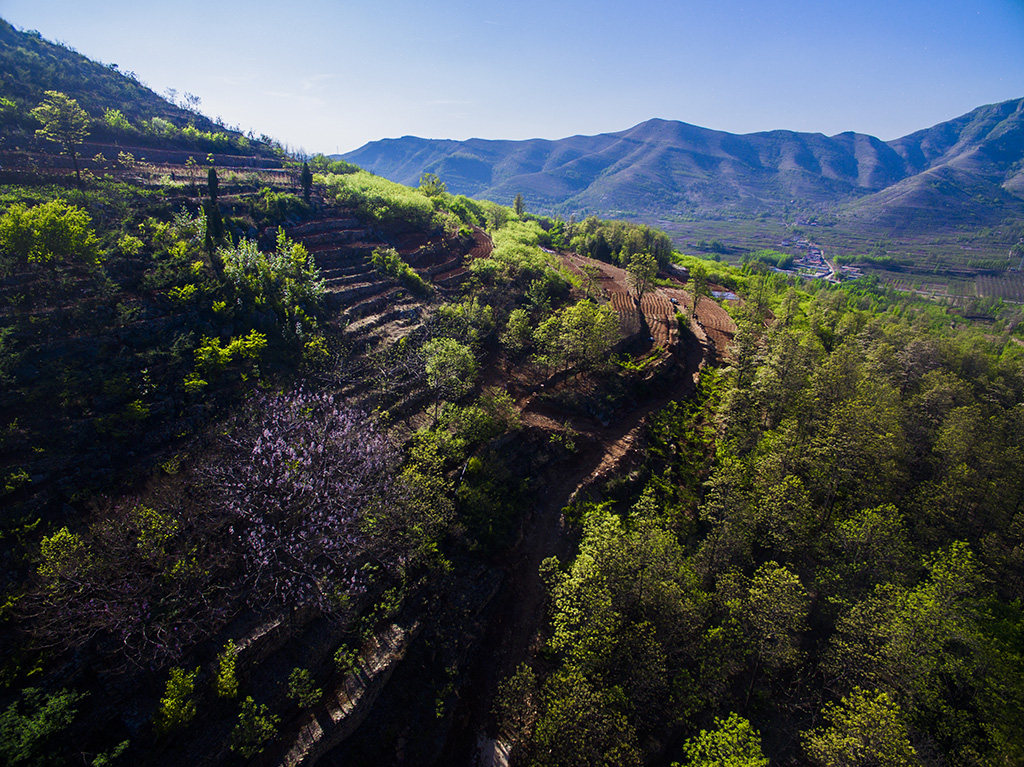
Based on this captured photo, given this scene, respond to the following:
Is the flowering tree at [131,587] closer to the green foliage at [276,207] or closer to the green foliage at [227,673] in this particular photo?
the green foliage at [227,673]

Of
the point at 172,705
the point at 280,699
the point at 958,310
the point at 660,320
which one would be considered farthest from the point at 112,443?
the point at 958,310

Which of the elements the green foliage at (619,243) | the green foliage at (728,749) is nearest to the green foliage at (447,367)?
the green foliage at (728,749)

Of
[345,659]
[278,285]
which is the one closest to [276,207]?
[278,285]

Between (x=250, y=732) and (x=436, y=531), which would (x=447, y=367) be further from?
(x=250, y=732)

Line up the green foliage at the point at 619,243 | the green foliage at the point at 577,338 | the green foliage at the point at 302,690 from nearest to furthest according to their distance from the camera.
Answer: the green foliage at the point at 302,690 < the green foliage at the point at 577,338 < the green foliage at the point at 619,243

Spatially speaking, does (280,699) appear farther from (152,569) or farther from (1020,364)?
(1020,364)

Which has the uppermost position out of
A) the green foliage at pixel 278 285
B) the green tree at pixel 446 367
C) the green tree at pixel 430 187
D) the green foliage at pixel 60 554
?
the green tree at pixel 430 187

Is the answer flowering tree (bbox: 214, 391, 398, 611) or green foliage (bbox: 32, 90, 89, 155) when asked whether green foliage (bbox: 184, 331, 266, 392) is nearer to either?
flowering tree (bbox: 214, 391, 398, 611)

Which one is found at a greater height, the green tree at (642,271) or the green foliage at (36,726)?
the green tree at (642,271)
